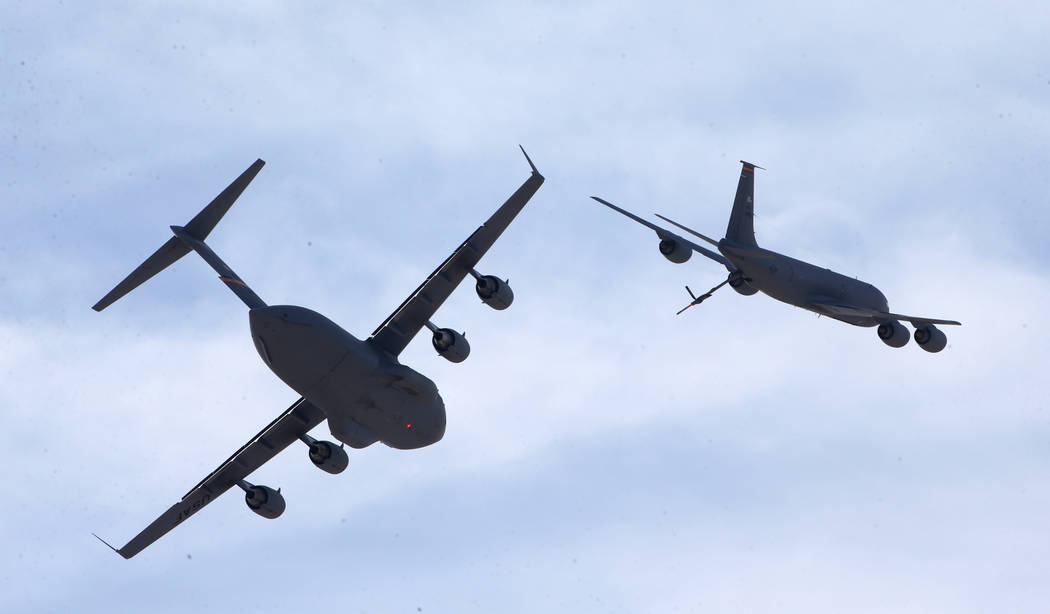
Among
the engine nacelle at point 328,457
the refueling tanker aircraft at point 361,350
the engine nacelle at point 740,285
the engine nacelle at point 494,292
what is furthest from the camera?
the engine nacelle at point 740,285

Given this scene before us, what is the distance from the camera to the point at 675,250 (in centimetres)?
5775

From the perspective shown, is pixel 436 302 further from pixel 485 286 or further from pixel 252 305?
pixel 252 305

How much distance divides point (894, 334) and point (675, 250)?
31.2ft

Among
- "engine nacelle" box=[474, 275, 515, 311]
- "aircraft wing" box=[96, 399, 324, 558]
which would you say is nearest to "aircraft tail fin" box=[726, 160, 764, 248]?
"engine nacelle" box=[474, 275, 515, 311]

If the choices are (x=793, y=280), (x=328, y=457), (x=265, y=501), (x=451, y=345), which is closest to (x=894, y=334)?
(x=793, y=280)

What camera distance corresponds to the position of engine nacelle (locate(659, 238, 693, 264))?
57.8m

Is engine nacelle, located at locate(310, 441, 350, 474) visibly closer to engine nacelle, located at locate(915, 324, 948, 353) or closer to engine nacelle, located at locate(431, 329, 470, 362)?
engine nacelle, located at locate(431, 329, 470, 362)

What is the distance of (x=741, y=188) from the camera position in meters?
60.1

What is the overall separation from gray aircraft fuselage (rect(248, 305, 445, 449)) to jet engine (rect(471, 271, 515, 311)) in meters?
3.24

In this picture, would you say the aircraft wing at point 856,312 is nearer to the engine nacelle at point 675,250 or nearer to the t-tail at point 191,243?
the engine nacelle at point 675,250

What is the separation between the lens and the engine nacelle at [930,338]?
59.3 metres

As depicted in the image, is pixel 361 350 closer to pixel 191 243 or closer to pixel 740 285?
pixel 191 243

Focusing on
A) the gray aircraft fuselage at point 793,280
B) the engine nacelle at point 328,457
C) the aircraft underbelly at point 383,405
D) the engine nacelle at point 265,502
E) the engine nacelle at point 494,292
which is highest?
the engine nacelle at point 494,292

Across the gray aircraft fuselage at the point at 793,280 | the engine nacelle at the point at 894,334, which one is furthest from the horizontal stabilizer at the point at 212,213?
the engine nacelle at the point at 894,334
